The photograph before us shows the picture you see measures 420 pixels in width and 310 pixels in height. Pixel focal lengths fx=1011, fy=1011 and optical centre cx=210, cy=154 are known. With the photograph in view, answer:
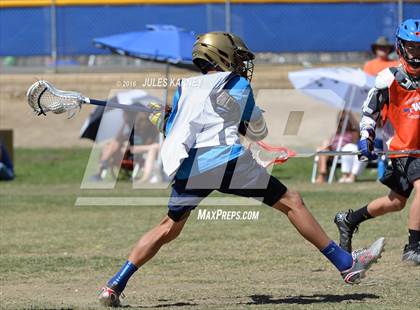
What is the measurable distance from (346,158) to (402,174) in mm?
8101

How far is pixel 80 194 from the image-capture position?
1567 cm

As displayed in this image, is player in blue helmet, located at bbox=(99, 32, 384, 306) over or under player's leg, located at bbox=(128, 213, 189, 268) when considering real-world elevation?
over

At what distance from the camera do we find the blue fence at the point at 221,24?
21609 mm

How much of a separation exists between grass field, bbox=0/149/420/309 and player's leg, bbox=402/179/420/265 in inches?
4.7

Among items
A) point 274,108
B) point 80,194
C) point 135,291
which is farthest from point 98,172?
point 135,291

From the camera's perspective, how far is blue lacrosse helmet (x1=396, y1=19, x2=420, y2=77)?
8.65m

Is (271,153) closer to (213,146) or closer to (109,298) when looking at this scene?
(213,146)

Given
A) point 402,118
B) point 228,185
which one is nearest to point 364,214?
point 402,118

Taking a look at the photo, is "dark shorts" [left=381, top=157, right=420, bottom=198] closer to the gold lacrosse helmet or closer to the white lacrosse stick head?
the gold lacrosse helmet

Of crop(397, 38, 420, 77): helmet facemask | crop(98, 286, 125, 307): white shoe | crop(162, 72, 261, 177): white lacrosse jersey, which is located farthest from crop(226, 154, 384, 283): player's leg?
crop(397, 38, 420, 77): helmet facemask

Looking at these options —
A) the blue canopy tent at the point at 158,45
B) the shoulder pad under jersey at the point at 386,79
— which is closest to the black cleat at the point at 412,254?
the shoulder pad under jersey at the point at 386,79

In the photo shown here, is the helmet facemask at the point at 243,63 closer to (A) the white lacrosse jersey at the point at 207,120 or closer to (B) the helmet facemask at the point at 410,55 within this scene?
(A) the white lacrosse jersey at the point at 207,120

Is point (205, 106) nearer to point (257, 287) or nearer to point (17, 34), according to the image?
point (257, 287)

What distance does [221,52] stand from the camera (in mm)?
7250
